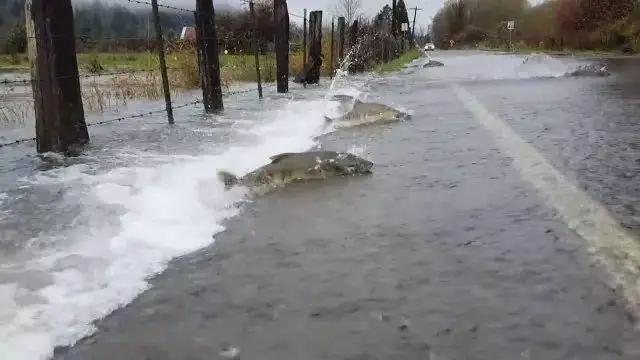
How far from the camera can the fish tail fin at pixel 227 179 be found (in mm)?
6480

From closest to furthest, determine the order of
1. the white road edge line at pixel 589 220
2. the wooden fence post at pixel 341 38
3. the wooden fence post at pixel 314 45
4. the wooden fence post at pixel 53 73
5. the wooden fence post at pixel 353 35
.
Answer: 1. the white road edge line at pixel 589 220
2. the wooden fence post at pixel 53 73
3. the wooden fence post at pixel 314 45
4. the wooden fence post at pixel 341 38
5. the wooden fence post at pixel 353 35

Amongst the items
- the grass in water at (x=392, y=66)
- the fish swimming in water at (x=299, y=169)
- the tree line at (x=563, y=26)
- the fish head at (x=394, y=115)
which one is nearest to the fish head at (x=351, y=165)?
the fish swimming in water at (x=299, y=169)

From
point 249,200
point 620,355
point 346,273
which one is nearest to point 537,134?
point 249,200

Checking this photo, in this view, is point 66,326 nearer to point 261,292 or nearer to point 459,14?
point 261,292

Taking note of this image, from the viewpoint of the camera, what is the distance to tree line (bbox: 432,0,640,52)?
5494cm

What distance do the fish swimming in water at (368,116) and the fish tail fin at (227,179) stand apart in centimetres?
488

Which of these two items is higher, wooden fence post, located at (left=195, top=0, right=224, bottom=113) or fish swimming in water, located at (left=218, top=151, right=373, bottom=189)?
wooden fence post, located at (left=195, top=0, right=224, bottom=113)

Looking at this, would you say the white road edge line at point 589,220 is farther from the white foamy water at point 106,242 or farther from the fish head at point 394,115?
the fish head at point 394,115

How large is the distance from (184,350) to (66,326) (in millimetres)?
662

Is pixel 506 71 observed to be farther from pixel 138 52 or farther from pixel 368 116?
pixel 368 116

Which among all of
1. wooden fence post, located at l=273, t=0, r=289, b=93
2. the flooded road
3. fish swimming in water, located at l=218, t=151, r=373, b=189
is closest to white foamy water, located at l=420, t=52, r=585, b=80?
wooden fence post, located at l=273, t=0, r=289, b=93

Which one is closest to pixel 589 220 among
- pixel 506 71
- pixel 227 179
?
pixel 227 179

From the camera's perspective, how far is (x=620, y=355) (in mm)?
3014

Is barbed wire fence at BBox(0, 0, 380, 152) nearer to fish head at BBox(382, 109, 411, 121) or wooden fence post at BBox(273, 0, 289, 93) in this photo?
wooden fence post at BBox(273, 0, 289, 93)
